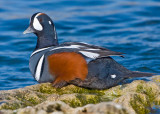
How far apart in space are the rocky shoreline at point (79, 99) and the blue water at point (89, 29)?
2.56 meters

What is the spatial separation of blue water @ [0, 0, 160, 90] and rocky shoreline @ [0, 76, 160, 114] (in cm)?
256

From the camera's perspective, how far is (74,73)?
5.93 metres

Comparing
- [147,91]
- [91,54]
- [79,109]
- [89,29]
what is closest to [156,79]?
[147,91]

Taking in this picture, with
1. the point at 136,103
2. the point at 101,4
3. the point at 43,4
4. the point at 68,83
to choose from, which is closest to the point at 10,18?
the point at 43,4

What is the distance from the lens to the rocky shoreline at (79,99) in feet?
13.3

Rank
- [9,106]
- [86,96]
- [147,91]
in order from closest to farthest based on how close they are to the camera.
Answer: [9,106]
[86,96]
[147,91]

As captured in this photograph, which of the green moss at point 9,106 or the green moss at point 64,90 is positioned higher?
the green moss at point 9,106

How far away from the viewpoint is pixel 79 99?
16.9ft

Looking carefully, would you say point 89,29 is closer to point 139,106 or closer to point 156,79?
point 156,79

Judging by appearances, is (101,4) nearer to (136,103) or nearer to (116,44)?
(116,44)

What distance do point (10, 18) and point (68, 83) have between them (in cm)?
847

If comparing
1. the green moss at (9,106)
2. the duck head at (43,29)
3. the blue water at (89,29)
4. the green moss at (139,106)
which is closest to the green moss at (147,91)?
the green moss at (139,106)

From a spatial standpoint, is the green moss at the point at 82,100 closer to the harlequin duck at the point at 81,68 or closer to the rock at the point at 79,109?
Answer: the harlequin duck at the point at 81,68

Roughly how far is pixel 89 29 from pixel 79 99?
25.4 feet
